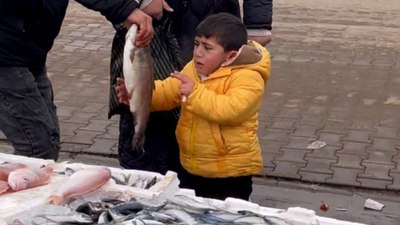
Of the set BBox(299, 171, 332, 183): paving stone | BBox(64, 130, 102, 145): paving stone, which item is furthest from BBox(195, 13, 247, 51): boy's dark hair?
BBox(64, 130, 102, 145): paving stone

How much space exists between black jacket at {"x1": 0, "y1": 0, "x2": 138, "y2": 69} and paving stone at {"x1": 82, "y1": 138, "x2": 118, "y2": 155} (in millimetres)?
→ 2110

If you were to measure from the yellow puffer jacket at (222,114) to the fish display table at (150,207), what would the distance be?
0.85 metres

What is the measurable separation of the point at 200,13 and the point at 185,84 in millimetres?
620

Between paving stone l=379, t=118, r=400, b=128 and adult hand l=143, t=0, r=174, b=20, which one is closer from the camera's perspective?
adult hand l=143, t=0, r=174, b=20

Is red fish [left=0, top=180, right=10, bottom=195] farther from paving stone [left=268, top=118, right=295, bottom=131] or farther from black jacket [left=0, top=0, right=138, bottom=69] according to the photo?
paving stone [left=268, top=118, right=295, bottom=131]

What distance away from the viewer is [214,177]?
4.45 meters

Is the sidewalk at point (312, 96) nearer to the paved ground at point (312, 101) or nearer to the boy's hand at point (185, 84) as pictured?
the paved ground at point (312, 101)

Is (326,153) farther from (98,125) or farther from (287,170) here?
(98,125)

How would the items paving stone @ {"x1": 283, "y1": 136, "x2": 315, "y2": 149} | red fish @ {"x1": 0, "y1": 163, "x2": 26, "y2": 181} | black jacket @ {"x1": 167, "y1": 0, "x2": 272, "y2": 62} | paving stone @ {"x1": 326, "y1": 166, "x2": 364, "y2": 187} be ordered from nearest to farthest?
red fish @ {"x1": 0, "y1": 163, "x2": 26, "y2": 181} → black jacket @ {"x1": 167, "y1": 0, "x2": 272, "y2": 62} → paving stone @ {"x1": 326, "y1": 166, "x2": 364, "y2": 187} → paving stone @ {"x1": 283, "y1": 136, "x2": 315, "y2": 149}

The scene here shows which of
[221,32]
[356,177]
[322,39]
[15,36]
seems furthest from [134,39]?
[322,39]

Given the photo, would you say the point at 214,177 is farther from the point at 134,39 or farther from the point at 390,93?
the point at 390,93

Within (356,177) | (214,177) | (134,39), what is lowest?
(356,177)

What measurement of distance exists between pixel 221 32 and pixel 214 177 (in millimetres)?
751

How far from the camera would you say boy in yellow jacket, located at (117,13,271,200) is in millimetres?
4223
